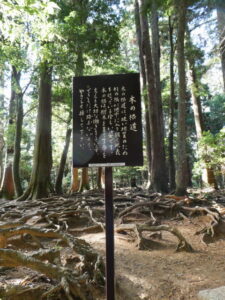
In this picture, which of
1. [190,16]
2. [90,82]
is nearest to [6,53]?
[90,82]

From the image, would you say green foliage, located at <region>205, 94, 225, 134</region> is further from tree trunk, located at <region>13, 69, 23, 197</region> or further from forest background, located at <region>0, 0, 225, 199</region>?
tree trunk, located at <region>13, 69, 23, 197</region>

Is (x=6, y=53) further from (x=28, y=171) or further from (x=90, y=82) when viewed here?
(x=28, y=171)

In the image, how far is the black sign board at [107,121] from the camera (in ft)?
8.93

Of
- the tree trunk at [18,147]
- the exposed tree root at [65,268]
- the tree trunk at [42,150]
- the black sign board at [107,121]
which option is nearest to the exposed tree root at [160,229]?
the exposed tree root at [65,268]

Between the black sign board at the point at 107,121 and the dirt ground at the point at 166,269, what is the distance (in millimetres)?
1617

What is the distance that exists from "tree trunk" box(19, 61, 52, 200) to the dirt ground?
5027 mm

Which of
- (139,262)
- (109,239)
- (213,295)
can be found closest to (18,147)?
(139,262)

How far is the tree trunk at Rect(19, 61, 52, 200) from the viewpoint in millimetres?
9409

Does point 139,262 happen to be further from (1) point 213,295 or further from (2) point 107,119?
(2) point 107,119

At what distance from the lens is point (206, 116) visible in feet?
64.5

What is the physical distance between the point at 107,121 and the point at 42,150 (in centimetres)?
738

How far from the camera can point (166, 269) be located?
3.69 metres

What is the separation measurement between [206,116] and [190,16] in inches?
375

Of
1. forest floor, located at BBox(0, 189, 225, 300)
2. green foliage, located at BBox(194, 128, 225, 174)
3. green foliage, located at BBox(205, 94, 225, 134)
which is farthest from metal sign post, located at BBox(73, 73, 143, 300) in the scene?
green foliage, located at BBox(205, 94, 225, 134)
